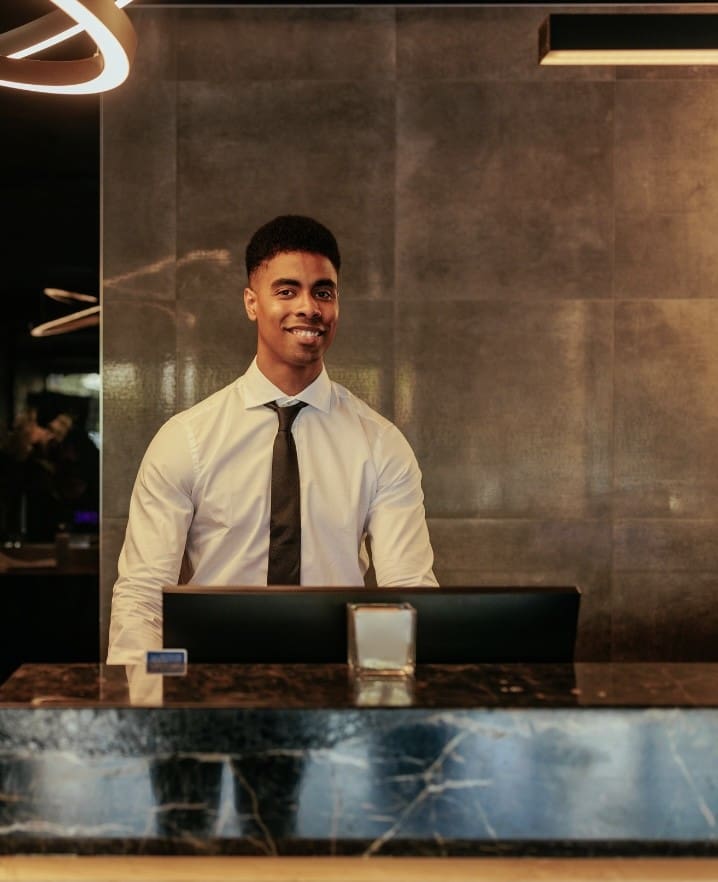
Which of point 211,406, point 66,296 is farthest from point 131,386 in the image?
point 211,406

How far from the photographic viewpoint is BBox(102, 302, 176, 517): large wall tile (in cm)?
389

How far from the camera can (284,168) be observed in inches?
153

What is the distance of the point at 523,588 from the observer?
1.75 metres

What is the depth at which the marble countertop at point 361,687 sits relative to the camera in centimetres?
146

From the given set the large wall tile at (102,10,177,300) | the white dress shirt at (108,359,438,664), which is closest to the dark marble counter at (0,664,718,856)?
the white dress shirt at (108,359,438,664)

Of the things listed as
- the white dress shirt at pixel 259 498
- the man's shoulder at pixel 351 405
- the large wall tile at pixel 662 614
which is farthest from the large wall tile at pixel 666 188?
the white dress shirt at pixel 259 498

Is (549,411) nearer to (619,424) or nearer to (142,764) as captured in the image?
(619,424)

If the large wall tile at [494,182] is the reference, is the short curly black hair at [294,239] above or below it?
below

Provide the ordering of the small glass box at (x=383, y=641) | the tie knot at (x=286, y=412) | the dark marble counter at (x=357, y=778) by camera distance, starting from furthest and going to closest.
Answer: the tie knot at (x=286, y=412)
the small glass box at (x=383, y=641)
the dark marble counter at (x=357, y=778)

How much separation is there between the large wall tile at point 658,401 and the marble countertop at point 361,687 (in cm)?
225

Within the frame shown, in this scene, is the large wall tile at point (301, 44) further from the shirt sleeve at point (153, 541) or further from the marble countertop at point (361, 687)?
the marble countertop at point (361, 687)

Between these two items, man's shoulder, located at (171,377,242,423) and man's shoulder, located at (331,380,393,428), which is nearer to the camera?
man's shoulder, located at (171,377,242,423)

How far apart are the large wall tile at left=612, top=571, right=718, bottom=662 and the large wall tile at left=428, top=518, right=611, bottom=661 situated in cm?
9

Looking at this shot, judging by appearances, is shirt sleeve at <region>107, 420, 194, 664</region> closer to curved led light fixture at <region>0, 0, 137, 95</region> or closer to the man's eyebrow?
the man's eyebrow
